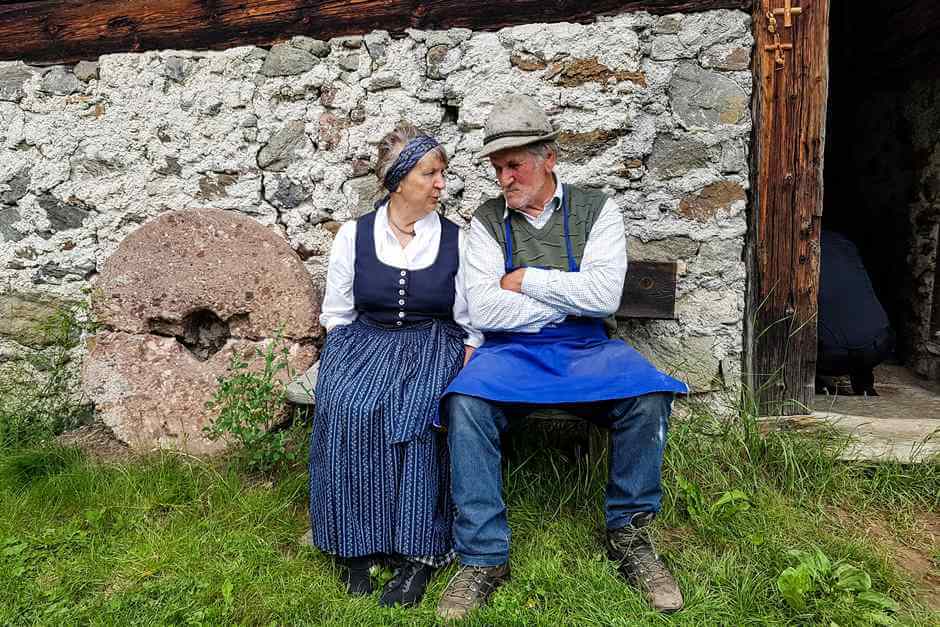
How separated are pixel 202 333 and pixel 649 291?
2.01 m

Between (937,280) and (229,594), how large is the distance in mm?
4212

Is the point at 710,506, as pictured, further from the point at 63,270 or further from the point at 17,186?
the point at 17,186

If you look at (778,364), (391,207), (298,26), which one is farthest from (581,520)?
(298,26)

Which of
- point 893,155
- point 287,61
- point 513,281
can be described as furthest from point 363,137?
point 893,155

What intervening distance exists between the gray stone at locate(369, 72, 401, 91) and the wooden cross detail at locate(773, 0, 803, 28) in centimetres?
156

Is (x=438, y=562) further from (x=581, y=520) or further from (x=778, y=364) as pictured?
(x=778, y=364)

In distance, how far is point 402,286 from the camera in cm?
256

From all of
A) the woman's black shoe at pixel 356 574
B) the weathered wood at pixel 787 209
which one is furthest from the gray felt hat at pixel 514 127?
the woman's black shoe at pixel 356 574

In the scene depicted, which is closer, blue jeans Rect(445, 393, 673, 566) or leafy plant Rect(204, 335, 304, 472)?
blue jeans Rect(445, 393, 673, 566)

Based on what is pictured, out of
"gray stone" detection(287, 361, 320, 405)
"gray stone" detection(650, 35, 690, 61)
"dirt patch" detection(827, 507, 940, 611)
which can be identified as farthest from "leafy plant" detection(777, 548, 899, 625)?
"gray stone" detection(650, 35, 690, 61)

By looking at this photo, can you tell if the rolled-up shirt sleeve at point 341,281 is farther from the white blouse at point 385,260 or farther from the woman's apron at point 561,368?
the woman's apron at point 561,368

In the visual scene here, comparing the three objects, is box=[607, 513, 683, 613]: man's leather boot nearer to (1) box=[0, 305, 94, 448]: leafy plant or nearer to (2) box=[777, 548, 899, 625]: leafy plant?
(2) box=[777, 548, 899, 625]: leafy plant

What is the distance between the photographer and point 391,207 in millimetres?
2695

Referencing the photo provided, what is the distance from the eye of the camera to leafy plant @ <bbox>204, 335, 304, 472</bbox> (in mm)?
2707
